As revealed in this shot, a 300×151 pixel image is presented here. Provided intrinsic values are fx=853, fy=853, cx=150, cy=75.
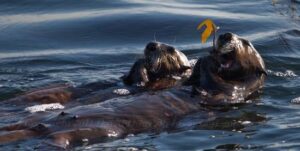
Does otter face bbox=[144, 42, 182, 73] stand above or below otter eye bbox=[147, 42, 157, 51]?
below

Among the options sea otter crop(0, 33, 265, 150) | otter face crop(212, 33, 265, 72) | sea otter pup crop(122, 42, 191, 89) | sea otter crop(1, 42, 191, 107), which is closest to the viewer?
sea otter crop(0, 33, 265, 150)

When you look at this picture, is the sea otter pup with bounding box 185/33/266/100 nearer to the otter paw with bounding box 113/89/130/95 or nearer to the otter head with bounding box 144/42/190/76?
the otter head with bounding box 144/42/190/76

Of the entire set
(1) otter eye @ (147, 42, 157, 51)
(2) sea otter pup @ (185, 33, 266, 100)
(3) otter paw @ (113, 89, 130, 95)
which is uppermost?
(1) otter eye @ (147, 42, 157, 51)

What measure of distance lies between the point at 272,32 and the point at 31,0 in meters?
4.07

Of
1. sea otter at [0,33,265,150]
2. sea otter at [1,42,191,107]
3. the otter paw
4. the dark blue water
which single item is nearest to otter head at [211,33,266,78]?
sea otter at [0,33,265,150]

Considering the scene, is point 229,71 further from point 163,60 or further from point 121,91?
point 121,91

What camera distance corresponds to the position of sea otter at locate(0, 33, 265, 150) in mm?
6230

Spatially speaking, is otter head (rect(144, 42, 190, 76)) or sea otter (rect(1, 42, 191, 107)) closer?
sea otter (rect(1, 42, 191, 107))

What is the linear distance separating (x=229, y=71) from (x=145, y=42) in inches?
129

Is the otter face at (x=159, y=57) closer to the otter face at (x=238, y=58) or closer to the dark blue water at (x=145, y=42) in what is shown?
the otter face at (x=238, y=58)

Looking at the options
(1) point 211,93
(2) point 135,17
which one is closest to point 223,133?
(1) point 211,93

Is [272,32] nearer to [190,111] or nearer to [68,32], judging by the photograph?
[68,32]

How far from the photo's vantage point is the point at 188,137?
257 inches

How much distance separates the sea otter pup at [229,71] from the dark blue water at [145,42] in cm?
22
